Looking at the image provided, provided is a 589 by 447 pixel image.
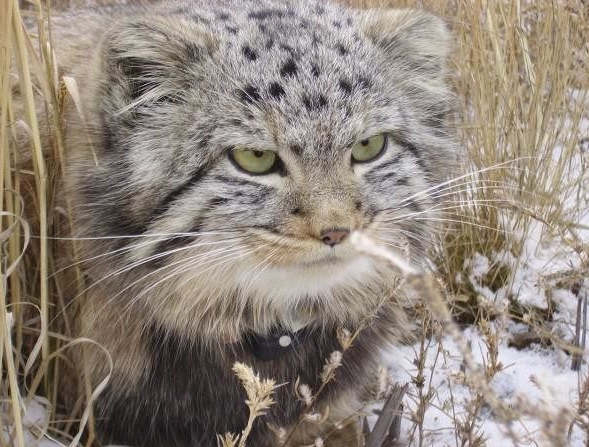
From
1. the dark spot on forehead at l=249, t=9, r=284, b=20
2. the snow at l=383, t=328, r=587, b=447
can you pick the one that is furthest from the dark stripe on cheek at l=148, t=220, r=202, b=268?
the snow at l=383, t=328, r=587, b=447

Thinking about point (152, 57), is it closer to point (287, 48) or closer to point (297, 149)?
point (287, 48)

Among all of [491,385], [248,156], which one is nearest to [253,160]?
[248,156]

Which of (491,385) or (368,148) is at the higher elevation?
(368,148)

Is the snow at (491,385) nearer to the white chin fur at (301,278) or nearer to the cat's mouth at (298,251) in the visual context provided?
the white chin fur at (301,278)

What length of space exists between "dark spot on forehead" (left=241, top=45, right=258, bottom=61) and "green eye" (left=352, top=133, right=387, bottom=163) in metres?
0.39

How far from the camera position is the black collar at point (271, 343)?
2.56 meters

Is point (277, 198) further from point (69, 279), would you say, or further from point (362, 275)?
point (69, 279)

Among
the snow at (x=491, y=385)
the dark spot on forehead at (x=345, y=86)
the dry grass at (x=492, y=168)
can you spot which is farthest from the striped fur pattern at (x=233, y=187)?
the snow at (x=491, y=385)

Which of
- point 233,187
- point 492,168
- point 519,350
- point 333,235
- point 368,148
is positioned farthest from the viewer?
point 519,350

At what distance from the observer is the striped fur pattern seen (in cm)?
222

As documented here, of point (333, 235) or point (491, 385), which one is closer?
point (333, 235)

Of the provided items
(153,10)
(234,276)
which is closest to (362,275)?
(234,276)

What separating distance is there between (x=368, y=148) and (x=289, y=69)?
339 mm

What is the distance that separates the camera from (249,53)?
7.52 ft
